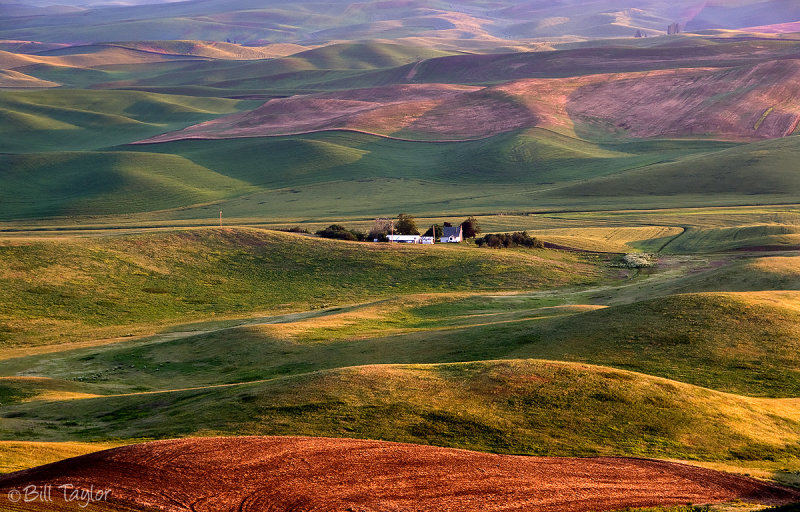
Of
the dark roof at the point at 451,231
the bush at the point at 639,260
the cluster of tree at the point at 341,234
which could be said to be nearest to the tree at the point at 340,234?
the cluster of tree at the point at 341,234

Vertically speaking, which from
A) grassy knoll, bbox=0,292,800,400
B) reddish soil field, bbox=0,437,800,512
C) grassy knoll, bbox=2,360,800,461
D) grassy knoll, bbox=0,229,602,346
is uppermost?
reddish soil field, bbox=0,437,800,512

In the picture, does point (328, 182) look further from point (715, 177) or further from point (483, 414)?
point (483, 414)

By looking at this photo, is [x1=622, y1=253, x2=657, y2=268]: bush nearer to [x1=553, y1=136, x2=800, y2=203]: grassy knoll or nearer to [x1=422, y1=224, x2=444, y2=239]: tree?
[x1=422, y1=224, x2=444, y2=239]: tree

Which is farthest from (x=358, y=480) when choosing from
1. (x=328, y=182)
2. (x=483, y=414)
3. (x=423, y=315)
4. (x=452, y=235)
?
(x=328, y=182)

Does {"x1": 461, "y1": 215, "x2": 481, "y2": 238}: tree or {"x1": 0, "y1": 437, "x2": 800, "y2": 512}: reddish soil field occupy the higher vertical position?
{"x1": 0, "y1": 437, "x2": 800, "y2": 512}: reddish soil field

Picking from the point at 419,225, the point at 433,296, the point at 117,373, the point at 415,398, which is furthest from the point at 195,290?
the point at 415,398

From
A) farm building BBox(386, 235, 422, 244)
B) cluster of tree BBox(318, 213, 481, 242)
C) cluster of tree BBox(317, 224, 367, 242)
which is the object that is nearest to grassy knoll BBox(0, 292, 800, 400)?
cluster of tree BBox(317, 224, 367, 242)

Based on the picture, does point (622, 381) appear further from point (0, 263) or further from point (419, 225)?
point (419, 225)
